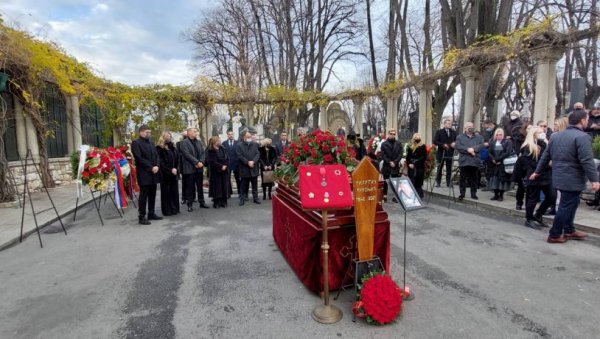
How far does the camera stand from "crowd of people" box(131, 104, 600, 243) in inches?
185

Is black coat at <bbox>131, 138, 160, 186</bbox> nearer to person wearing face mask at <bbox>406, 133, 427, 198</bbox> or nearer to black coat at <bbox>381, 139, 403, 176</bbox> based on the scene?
black coat at <bbox>381, 139, 403, 176</bbox>

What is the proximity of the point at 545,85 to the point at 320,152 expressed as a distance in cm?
729

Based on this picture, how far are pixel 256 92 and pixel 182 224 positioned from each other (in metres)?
9.50

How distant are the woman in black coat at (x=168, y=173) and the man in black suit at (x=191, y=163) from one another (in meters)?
0.33

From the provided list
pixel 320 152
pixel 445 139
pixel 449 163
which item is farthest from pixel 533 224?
pixel 320 152

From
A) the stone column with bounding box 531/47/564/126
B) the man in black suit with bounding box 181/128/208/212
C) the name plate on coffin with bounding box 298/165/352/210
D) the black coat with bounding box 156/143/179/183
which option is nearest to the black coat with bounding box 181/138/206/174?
the man in black suit with bounding box 181/128/208/212

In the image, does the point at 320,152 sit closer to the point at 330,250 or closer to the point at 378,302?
the point at 330,250

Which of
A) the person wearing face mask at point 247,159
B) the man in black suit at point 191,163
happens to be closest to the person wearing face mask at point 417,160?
the person wearing face mask at point 247,159

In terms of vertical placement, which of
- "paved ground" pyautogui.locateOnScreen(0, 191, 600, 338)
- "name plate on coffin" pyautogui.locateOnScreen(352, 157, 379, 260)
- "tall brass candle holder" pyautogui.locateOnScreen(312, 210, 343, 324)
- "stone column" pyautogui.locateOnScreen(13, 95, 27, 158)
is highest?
"stone column" pyautogui.locateOnScreen(13, 95, 27, 158)

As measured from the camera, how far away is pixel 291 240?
3.97 meters

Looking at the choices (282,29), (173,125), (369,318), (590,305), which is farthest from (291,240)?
(282,29)

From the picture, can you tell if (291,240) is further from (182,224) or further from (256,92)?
(256,92)

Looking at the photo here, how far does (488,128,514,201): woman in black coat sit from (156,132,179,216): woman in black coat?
716cm

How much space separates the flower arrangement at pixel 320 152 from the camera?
13.1 feet
